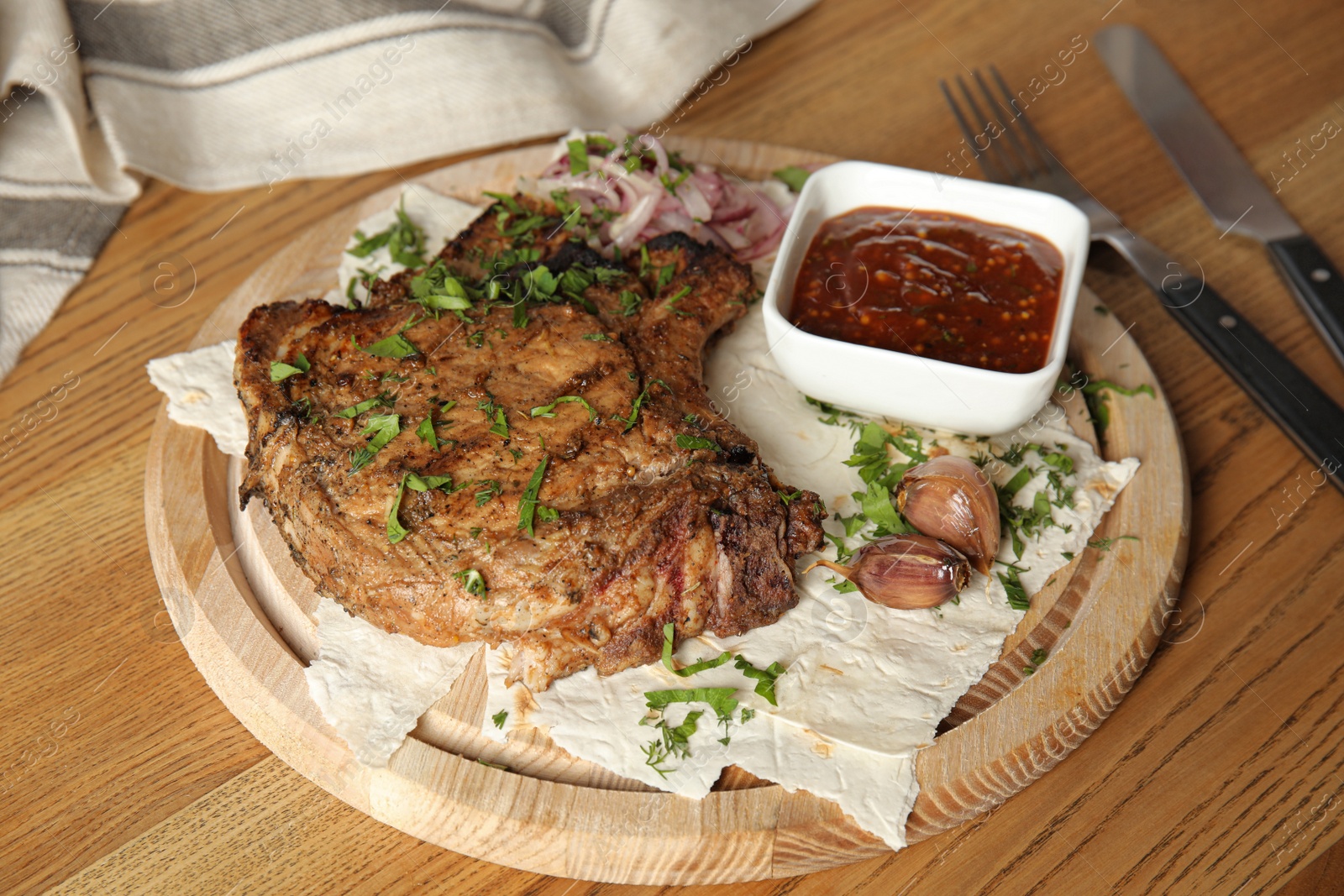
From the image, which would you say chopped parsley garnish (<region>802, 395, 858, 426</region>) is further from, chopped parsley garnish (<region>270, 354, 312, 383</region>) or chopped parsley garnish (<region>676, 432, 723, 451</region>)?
chopped parsley garnish (<region>270, 354, 312, 383</region>)

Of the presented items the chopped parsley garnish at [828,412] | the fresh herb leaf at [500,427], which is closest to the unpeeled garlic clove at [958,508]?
the chopped parsley garnish at [828,412]

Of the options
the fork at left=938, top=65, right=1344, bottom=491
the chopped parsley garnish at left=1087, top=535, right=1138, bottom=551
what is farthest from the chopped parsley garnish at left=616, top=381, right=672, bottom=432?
the fork at left=938, top=65, right=1344, bottom=491

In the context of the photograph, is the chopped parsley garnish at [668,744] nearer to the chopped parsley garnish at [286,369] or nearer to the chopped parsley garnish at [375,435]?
the chopped parsley garnish at [375,435]

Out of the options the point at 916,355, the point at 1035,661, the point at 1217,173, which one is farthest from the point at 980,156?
the point at 1035,661

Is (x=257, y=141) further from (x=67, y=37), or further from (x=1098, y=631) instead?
(x=1098, y=631)

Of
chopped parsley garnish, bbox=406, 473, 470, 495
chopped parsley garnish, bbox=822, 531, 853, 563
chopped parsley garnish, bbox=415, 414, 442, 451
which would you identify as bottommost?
chopped parsley garnish, bbox=822, 531, 853, 563

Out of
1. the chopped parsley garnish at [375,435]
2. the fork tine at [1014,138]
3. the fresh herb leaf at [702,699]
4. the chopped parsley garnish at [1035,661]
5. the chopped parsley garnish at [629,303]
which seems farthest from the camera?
the fork tine at [1014,138]
